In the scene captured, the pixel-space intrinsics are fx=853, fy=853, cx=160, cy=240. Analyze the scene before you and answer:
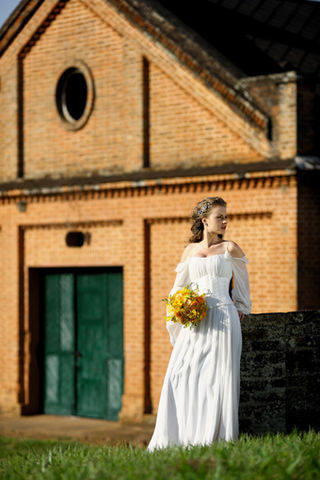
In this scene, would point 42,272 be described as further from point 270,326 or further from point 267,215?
point 270,326

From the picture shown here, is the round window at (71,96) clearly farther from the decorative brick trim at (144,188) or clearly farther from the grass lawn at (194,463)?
the grass lawn at (194,463)

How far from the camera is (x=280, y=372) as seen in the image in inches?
334

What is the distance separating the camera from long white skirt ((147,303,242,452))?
775 centimetres

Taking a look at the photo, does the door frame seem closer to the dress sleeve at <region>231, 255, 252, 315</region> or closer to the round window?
the round window

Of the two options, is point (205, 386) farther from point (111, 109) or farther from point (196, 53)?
point (111, 109)

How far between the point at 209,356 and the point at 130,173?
6755 millimetres

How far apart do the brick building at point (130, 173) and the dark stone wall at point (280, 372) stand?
3.38m

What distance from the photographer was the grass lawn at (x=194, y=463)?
5.96 m

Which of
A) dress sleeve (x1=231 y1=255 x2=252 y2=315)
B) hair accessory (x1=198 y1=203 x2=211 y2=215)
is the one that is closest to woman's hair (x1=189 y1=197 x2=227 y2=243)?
hair accessory (x1=198 y1=203 x2=211 y2=215)

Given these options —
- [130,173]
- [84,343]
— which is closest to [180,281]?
[130,173]

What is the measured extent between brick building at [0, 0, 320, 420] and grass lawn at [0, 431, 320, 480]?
5252mm

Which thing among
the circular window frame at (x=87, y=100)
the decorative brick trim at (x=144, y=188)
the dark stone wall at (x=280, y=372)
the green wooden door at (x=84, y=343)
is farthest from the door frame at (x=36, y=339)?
the dark stone wall at (x=280, y=372)

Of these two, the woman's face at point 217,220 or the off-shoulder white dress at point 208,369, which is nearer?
the off-shoulder white dress at point 208,369

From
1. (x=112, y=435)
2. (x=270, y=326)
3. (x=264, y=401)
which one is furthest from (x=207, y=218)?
(x=112, y=435)
